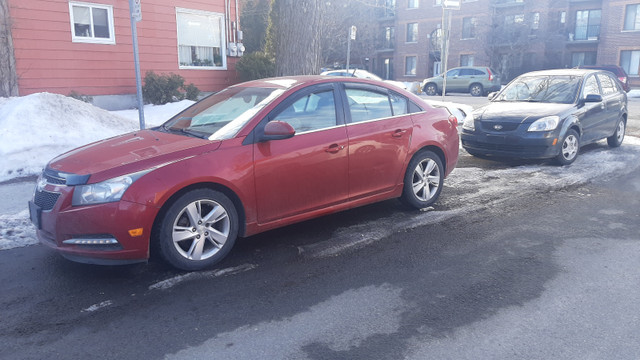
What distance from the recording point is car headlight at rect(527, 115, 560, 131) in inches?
326

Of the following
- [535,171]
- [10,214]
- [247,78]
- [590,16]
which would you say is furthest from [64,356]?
[590,16]

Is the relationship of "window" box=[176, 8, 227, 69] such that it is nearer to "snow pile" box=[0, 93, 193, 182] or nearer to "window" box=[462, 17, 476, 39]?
"snow pile" box=[0, 93, 193, 182]

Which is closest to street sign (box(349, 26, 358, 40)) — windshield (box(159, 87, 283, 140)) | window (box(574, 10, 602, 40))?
windshield (box(159, 87, 283, 140))

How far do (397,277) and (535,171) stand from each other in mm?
5131

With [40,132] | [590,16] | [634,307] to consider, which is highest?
[590,16]

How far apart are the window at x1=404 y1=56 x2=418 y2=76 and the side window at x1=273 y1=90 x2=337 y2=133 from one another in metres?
42.8

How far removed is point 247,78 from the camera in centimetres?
1692

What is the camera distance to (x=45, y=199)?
416cm

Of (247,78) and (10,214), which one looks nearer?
(10,214)

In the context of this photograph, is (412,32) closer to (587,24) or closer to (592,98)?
(587,24)

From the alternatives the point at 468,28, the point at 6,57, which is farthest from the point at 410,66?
the point at 6,57

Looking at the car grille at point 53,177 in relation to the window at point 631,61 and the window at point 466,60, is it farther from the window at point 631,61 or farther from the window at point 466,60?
the window at point 466,60

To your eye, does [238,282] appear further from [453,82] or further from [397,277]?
[453,82]

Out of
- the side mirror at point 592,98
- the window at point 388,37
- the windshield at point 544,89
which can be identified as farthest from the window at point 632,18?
the side mirror at point 592,98
